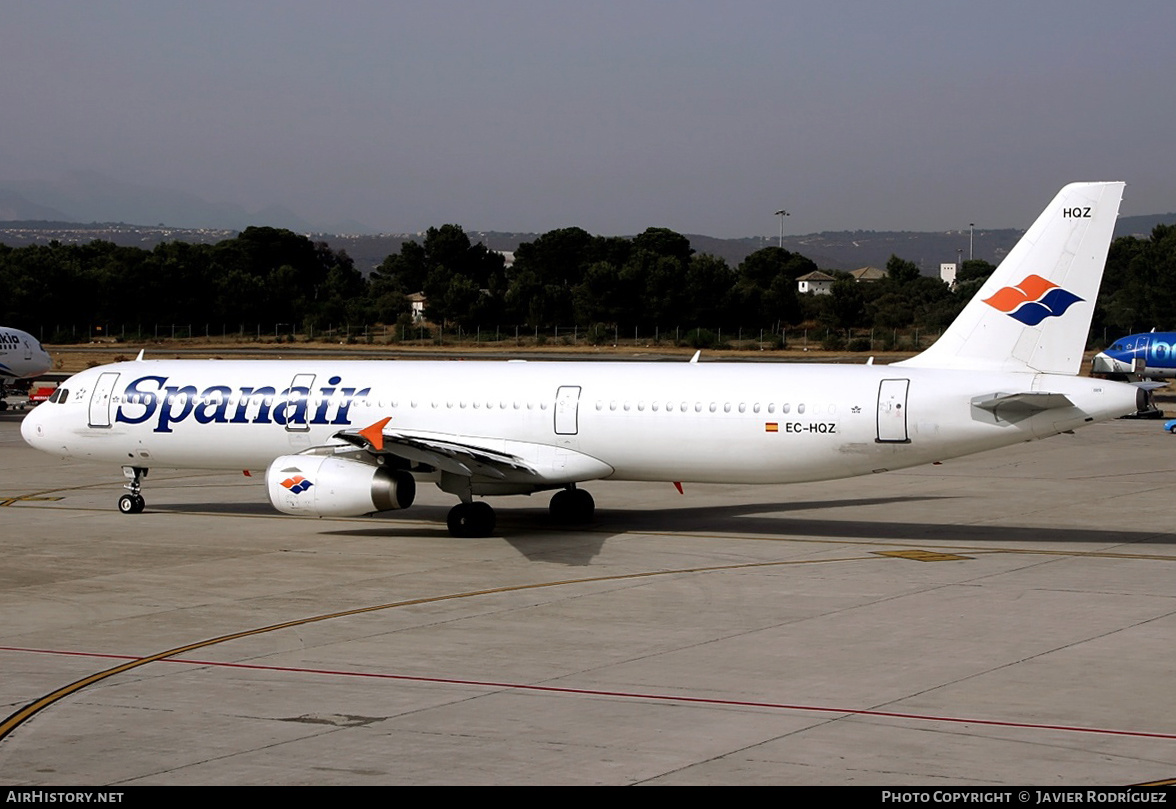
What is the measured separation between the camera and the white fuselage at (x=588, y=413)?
27.5 metres

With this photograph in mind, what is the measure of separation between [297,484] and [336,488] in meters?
0.88

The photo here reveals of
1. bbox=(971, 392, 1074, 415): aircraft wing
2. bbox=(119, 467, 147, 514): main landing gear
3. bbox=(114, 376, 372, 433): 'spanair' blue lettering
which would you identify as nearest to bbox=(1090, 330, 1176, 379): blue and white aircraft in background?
bbox=(971, 392, 1074, 415): aircraft wing

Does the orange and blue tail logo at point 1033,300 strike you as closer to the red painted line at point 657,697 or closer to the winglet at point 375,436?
the winglet at point 375,436

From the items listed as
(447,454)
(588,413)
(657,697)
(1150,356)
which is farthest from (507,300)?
(657,697)

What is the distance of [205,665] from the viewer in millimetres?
18016

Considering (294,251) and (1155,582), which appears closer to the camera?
(1155,582)

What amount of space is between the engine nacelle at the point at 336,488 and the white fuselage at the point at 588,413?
2.80 m

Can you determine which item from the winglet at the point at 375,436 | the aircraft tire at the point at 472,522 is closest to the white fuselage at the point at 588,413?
the aircraft tire at the point at 472,522

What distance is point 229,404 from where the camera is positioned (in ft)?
106

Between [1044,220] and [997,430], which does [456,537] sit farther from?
[1044,220]

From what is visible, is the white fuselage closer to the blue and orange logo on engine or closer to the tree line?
the blue and orange logo on engine

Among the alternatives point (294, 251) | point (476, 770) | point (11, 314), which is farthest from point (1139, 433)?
point (294, 251)

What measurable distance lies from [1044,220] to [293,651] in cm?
1698

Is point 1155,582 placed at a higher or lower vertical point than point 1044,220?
lower
